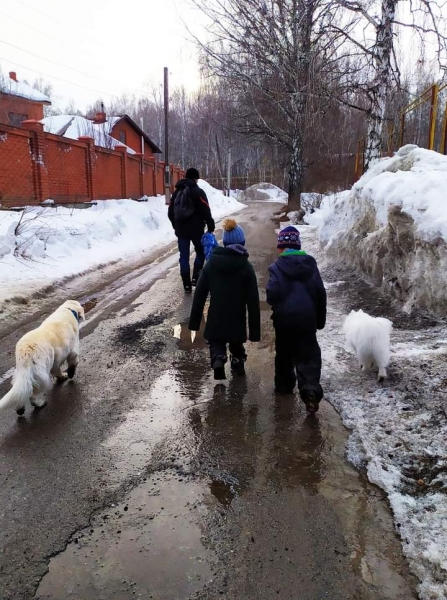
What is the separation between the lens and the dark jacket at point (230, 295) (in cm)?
455

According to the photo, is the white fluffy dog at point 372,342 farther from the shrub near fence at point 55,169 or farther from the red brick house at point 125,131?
the red brick house at point 125,131

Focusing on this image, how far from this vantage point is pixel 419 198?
21.3ft

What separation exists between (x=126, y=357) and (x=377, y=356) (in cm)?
275

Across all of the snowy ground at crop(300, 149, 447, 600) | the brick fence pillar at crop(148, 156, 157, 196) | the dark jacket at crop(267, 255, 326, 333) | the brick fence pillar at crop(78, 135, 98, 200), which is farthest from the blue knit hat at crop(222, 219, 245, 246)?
the brick fence pillar at crop(148, 156, 157, 196)

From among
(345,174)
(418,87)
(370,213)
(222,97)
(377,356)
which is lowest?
(377,356)

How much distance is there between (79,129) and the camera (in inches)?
1310

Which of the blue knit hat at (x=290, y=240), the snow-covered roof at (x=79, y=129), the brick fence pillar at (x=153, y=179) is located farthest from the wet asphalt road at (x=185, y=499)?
the snow-covered roof at (x=79, y=129)

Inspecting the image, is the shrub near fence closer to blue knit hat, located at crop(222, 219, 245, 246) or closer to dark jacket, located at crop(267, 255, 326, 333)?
blue knit hat, located at crop(222, 219, 245, 246)

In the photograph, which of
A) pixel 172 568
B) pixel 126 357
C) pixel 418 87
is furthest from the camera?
pixel 418 87

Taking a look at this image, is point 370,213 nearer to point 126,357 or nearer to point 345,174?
point 126,357

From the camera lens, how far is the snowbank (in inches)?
344

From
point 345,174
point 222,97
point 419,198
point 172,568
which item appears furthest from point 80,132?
point 172,568

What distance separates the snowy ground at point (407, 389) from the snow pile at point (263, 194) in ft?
171

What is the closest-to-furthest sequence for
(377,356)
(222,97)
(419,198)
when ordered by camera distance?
(377,356), (419,198), (222,97)
